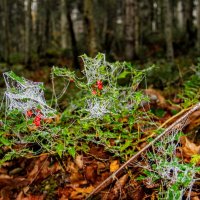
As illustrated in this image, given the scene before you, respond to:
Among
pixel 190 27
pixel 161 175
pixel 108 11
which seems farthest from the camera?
pixel 108 11

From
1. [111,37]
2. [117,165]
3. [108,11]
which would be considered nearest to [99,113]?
[117,165]

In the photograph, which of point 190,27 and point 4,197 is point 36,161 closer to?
point 4,197

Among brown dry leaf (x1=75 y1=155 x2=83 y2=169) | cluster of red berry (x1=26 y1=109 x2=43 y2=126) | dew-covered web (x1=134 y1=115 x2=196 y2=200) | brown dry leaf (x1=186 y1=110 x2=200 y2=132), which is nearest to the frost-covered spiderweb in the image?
cluster of red berry (x1=26 y1=109 x2=43 y2=126)

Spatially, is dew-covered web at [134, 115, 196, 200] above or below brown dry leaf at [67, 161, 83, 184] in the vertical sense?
above

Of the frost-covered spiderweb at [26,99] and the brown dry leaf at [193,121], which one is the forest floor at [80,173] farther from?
the frost-covered spiderweb at [26,99]

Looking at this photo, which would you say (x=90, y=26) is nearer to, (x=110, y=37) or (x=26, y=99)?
(x=26, y=99)

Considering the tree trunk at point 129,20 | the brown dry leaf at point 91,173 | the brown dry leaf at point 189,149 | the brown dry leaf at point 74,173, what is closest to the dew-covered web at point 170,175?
the brown dry leaf at point 189,149

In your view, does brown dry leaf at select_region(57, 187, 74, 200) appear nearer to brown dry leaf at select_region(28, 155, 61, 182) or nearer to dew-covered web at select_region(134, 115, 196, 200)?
brown dry leaf at select_region(28, 155, 61, 182)
